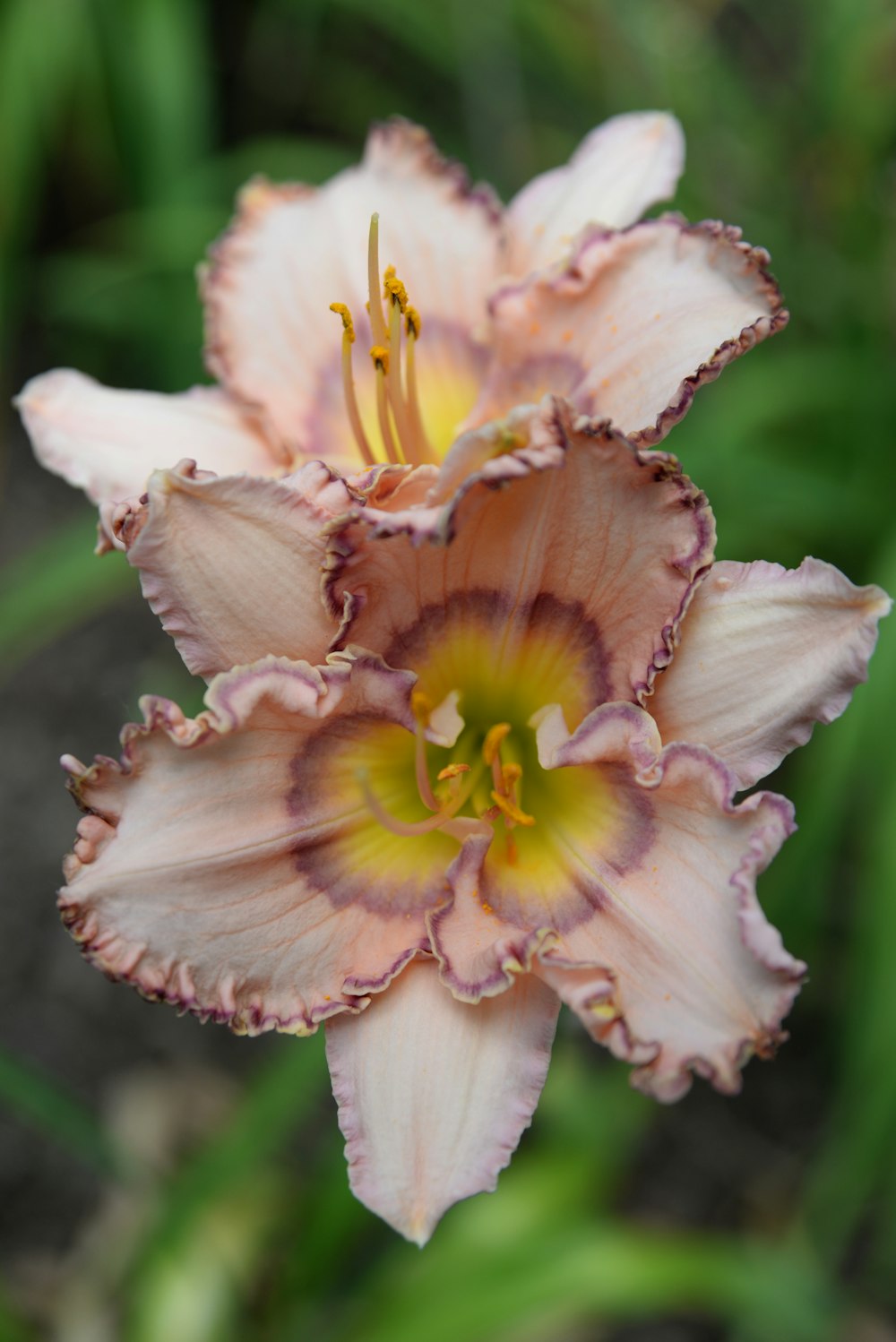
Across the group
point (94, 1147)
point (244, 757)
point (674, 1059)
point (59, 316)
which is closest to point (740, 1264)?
point (94, 1147)

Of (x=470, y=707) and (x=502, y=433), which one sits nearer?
(x=502, y=433)

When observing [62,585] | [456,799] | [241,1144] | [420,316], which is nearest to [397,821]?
[456,799]

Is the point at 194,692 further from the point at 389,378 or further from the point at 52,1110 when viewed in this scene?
the point at 389,378

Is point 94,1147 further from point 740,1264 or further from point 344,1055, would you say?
point 740,1264

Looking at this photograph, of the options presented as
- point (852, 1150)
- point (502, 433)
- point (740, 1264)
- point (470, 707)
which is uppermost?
point (502, 433)

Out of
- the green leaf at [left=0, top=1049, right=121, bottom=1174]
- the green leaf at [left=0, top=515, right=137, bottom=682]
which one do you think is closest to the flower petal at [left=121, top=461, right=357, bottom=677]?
the green leaf at [left=0, top=1049, right=121, bottom=1174]

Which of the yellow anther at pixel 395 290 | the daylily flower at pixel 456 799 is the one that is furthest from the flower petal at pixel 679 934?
the yellow anther at pixel 395 290

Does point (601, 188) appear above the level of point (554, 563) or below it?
above
